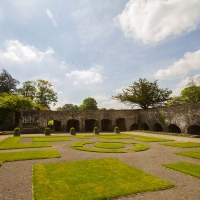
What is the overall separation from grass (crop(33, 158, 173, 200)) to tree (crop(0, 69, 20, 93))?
52805mm

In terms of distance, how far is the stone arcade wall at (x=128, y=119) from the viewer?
27203 millimetres

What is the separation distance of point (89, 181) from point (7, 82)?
2256 inches

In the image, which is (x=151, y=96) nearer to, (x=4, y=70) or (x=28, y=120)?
(x=28, y=120)

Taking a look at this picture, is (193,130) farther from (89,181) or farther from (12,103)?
(12,103)

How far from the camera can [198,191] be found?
620 cm

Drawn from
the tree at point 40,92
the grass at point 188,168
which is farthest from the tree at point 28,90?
the grass at point 188,168

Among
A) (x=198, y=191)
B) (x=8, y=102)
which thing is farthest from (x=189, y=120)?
(x=8, y=102)

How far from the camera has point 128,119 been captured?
38906 millimetres

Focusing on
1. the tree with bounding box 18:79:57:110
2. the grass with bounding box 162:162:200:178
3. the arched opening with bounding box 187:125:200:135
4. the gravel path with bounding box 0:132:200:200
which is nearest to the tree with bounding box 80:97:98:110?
the tree with bounding box 18:79:57:110

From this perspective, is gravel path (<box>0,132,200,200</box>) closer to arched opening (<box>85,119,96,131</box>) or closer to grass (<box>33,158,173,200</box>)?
grass (<box>33,158,173,200</box>)

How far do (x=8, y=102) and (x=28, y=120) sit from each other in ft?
22.0

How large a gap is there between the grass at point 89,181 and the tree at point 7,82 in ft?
173

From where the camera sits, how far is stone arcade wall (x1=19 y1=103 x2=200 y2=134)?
89.2 feet

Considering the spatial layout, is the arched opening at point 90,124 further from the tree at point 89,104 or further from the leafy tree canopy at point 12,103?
the tree at point 89,104
